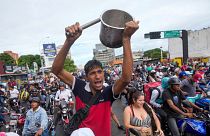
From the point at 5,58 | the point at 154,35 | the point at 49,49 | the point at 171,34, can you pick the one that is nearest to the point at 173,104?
the point at 171,34

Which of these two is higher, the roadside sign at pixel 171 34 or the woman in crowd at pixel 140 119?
the roadside sign at pixel 171 34

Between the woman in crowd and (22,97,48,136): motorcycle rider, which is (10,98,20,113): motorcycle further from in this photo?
the woman in crowd

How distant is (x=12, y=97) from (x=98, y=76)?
14097 mm

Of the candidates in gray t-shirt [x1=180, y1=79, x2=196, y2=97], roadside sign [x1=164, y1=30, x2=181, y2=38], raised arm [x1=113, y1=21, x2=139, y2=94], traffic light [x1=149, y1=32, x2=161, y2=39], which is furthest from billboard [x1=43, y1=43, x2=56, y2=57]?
raised arm [x1=113, y1=21, x2=139, y2=94]

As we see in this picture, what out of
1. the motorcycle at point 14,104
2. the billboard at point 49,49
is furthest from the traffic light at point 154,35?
the motorcycle at point 14,104

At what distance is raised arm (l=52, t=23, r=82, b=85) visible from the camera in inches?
99.1

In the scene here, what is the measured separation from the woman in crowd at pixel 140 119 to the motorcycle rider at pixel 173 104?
1097 millimetres

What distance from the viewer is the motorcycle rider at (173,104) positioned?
6.06m

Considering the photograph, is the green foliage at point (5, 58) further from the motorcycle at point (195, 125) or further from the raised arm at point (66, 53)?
the raised arm at point (66, 53)

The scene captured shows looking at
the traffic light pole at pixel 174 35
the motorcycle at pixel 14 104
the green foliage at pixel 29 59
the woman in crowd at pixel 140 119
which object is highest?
the traffic light pole at pixel 174 35

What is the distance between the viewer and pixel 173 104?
6121mm

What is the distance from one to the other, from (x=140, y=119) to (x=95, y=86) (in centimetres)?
234

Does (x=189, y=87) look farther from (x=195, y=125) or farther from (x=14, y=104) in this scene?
(x=14, y=104)

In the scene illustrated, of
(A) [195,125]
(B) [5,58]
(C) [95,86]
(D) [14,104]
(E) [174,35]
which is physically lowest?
(B) [5,58]
